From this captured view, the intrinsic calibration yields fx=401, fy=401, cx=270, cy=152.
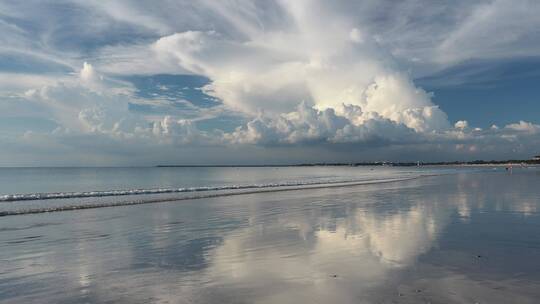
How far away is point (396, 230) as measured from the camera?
783 inches

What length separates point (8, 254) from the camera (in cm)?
1653

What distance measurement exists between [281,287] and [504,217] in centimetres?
1915

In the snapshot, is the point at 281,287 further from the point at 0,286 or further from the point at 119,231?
the point at 119,231

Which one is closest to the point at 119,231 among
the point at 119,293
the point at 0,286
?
the point at 0,286

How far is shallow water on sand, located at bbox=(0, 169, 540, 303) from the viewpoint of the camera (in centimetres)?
1062

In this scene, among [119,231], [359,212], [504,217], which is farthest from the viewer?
[359,212]

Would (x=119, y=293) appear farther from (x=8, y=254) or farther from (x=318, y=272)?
(x=8, y=254)

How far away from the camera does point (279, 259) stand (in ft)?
47.6

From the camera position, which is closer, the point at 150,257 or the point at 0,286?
the point at 0,286

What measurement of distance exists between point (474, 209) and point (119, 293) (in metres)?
25.5

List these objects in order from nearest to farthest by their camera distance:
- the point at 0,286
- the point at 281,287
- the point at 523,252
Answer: the point at 281,287 → the point at 0,286 → the point at 523,252

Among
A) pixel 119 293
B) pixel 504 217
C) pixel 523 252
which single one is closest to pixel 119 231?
pixel 119 293

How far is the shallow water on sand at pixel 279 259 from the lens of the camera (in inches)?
418

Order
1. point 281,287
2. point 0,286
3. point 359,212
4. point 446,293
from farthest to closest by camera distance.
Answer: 1. point 359,212
2. point 0,286
3. point 281,287
4. point 446,293
